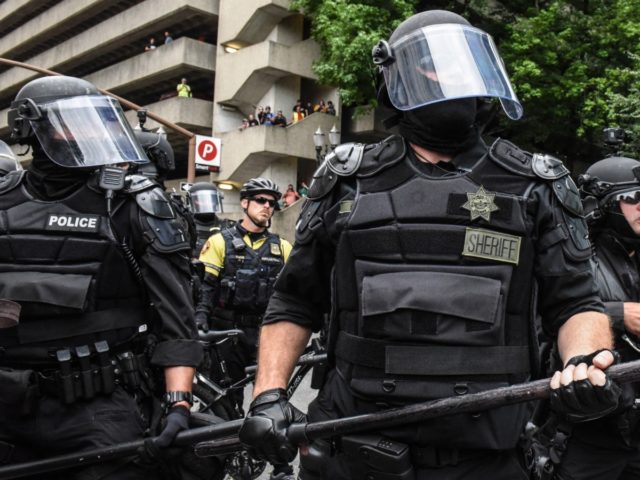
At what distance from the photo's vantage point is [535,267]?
2291 millimetres

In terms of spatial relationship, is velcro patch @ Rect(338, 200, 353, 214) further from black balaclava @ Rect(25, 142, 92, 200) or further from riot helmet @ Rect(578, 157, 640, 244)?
riot helmet @ Rect(578, 157, 640, 244)

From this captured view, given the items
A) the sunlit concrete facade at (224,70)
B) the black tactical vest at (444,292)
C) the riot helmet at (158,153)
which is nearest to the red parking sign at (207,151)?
the sunlit concrete facade at (224,70)

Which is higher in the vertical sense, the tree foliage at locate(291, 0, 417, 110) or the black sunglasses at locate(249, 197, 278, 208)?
the tree foliage at locate(291, 0, 417, 110)

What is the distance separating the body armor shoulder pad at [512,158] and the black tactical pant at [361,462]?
80 cm

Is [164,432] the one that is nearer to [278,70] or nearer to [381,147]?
[381,147]

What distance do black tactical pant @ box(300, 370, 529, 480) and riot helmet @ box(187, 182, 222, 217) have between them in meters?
6.68

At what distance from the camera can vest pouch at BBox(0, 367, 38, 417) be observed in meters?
2.83

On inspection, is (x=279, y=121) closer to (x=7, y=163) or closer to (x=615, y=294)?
(x=7, y=163)

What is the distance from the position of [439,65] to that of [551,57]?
17211mm

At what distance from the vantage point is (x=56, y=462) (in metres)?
2.82

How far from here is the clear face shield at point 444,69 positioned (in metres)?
2.39

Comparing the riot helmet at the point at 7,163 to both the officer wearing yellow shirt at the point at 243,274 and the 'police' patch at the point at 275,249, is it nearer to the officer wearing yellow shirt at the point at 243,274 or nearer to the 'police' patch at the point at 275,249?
the officer wearing yellow shirt at the point at 243,274

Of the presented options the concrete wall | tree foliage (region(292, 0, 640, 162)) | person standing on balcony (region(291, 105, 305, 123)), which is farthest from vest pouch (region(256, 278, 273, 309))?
the concrete wall

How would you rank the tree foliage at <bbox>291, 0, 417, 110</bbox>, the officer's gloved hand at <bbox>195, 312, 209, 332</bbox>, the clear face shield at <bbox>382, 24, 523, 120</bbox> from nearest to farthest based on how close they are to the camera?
the clear face shield at <bbox>382, 24, 523, 120</bbox> → the officer's gloved hand at <bbox>195, 312, 209, 332</bbox> → the tree foliage at <bbox>291, 0, 417, 110</bbox>
